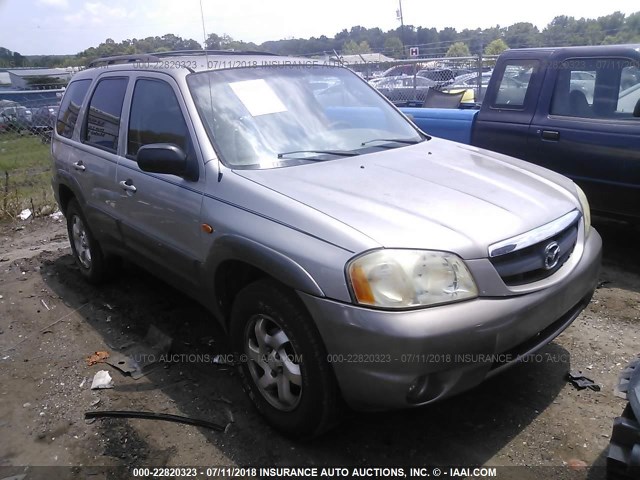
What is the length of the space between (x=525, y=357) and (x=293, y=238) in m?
1.22

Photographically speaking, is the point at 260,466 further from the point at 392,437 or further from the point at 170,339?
the point at 170,339

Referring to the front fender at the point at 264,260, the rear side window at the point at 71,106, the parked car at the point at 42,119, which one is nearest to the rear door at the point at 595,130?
the front fender at the point at 264,260

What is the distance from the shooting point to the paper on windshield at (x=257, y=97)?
10.9ft

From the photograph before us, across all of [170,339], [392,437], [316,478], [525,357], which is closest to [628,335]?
[525,357]

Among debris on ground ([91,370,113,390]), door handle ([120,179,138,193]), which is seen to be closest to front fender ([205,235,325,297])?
door handle ([120,179,138,193])

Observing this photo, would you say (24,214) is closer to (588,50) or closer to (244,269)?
(244,269)

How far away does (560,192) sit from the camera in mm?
3080

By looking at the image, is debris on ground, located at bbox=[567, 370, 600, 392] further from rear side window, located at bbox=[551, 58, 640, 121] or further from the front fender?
rear side window, located at bbox=[551, 58, 640, 121]

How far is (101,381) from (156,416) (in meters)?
0.62

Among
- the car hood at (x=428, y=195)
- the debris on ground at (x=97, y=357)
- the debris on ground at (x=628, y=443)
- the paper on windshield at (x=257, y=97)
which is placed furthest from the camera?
the debris on ground at (x=97, y=357)

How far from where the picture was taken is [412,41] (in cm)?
2756

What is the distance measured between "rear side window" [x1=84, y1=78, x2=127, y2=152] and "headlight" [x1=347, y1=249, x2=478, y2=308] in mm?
2532

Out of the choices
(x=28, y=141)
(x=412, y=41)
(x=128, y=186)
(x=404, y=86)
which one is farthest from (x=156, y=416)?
(x=412, y=41)

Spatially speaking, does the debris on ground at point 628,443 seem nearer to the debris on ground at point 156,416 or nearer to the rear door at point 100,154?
the debris on ground at point 156,416
